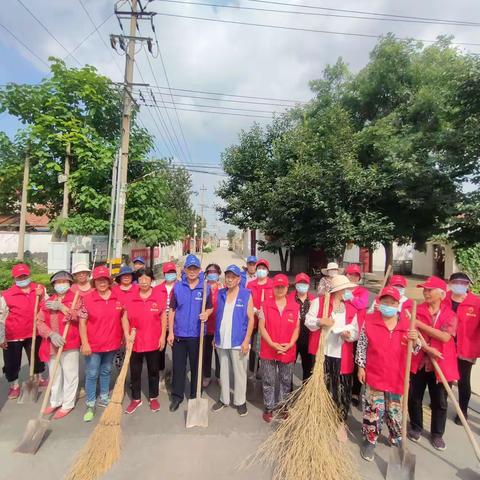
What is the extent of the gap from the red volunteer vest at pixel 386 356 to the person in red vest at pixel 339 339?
0.99ft

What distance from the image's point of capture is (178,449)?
3.58m

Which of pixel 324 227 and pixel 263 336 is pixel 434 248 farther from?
pixel 263 336

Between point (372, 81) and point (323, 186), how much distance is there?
17.5 ft

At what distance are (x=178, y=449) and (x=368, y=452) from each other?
178cm

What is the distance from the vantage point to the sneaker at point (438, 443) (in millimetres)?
3689

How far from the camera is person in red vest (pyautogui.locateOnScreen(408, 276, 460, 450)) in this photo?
368cm

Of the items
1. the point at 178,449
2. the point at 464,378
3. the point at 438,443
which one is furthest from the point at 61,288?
the point at 464,378

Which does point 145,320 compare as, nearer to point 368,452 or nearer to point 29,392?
point 29,392

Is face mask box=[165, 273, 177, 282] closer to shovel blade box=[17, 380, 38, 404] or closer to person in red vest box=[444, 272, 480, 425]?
shovel blade box=[17, 380, 38, 404]

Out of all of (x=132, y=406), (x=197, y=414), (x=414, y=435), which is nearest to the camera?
(x=414, y=435)

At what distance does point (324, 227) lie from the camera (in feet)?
45.3

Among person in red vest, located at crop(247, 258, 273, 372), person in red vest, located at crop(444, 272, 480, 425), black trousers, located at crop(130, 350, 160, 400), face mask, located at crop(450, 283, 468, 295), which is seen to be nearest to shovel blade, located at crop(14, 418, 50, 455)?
black trousers, located at crop(130, 350, 160, 400)

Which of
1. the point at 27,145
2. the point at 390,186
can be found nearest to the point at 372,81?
the point at 390,186

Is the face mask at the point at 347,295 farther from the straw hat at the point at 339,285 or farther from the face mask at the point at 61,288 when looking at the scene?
the face mask at the point at 61,288
